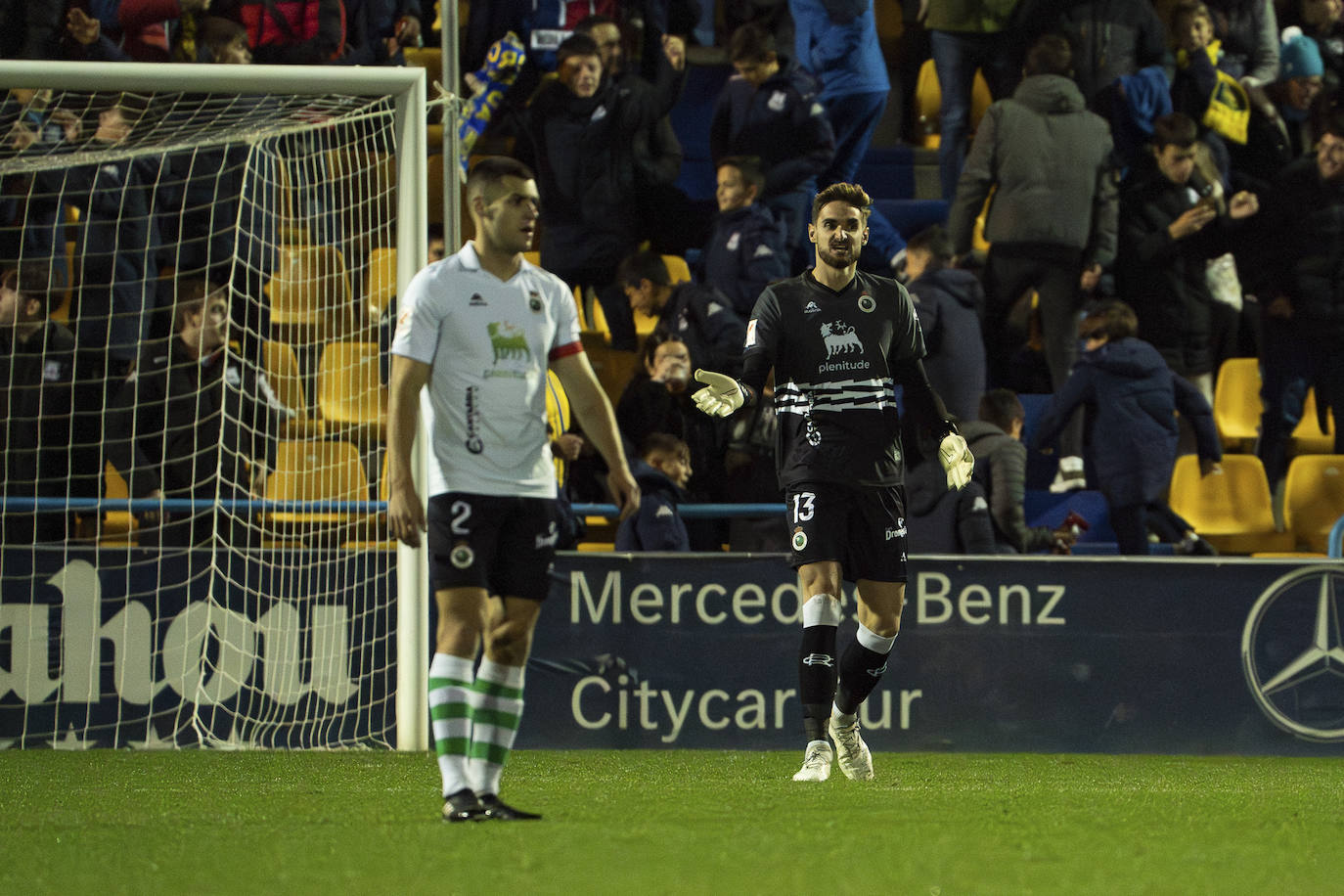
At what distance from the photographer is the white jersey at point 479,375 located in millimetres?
4387

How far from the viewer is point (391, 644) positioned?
25.8 ft

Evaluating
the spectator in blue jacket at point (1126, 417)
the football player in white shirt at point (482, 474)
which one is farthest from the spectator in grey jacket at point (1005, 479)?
the football player in white shirt at point (482, 474)

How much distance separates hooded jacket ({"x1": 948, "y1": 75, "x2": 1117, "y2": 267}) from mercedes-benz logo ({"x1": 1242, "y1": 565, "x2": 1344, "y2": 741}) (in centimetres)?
325

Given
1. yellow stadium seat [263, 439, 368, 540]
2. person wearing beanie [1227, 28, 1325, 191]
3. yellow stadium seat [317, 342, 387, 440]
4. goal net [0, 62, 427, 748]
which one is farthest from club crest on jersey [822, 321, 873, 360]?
person wearing beanie [1227, 28, 1325, 191]

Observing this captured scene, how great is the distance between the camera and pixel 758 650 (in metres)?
7.84

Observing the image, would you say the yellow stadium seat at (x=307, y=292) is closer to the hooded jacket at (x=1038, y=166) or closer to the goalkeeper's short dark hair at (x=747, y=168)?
the goalkeeper's short dark hair at (x=747, y=168)

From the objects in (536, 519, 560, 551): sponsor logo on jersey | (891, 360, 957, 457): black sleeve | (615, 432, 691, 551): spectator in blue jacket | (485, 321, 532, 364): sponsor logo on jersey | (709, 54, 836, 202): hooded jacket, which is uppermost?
(709, 54, 836, 202): hooded jacket

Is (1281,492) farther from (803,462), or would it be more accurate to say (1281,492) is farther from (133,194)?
(133,194)

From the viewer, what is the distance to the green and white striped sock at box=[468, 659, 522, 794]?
4.34 metres

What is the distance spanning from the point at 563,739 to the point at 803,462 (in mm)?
2459

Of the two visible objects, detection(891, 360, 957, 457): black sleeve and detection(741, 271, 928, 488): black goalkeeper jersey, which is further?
detection(891, 360, 957, 457): black sleeve

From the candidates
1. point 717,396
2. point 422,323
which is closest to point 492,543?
point 422,323

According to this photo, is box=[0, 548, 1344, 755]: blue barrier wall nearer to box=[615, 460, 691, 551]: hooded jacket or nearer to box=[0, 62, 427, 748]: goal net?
box=[0, 62, 427, 748]: goal net

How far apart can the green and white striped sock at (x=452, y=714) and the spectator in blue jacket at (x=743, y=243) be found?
5699 mm
